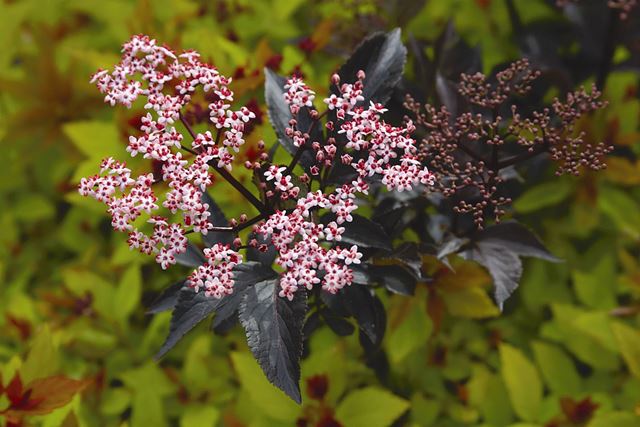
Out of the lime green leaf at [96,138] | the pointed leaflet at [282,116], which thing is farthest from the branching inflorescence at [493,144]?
the lime green leaf at [96,138]

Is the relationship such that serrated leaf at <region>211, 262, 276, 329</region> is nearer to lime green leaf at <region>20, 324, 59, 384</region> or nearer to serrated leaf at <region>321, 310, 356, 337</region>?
serrated leaf at <region>321, 310, 356, 337</region>

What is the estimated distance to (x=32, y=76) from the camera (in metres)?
1.80

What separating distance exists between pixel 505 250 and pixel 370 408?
0.37 m

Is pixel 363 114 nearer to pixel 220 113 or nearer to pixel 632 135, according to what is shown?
pixel 220 113

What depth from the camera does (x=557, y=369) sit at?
146 centimetres

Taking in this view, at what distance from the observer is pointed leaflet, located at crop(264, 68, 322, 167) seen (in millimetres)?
1048

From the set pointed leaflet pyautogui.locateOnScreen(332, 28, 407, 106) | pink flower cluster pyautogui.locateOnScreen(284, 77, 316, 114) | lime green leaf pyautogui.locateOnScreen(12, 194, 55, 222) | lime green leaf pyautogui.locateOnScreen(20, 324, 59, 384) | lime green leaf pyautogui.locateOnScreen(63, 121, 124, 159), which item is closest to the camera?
pink flower cluster pyautogui.locateOnScreen(284, 77, 316, 114)

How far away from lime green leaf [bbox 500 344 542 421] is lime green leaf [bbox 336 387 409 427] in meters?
0.25

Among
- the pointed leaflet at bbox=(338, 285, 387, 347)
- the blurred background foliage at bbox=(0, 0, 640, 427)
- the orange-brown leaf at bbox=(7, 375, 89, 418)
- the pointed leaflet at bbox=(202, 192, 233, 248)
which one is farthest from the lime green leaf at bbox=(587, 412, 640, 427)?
the orange-brown leaf at bbox=(7, 375, 89, 418)

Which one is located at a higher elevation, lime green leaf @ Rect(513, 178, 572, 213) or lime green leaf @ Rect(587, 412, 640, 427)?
lime green leaf @ Rect(513, 178, 572, 213)

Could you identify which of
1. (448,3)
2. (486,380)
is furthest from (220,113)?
(448,3)

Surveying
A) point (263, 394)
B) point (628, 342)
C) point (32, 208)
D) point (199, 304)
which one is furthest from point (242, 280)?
point (32, 208)

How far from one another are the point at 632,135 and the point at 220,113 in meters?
0.99

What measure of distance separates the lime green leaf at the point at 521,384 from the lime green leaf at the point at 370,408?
0.81 ft
